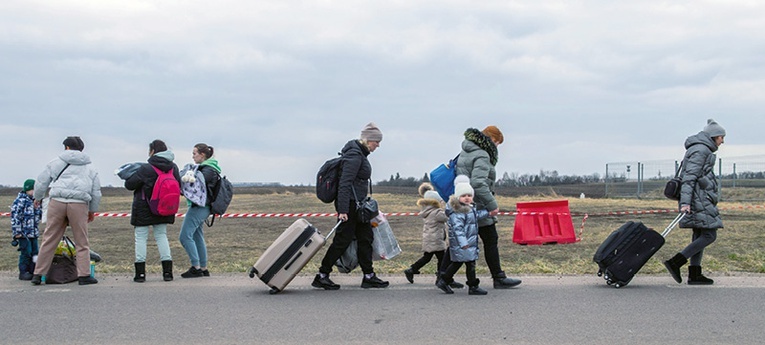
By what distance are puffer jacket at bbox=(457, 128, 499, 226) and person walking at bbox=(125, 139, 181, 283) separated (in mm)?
3370

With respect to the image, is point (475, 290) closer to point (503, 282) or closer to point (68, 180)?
point (503, 282)

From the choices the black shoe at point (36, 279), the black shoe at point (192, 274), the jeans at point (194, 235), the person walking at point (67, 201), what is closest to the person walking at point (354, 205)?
the black shoe at point (192, 274)

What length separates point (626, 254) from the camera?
329 inches

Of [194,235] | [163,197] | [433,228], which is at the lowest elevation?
[194,235]

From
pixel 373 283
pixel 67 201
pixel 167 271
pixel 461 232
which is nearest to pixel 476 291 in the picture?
pixel 461 232

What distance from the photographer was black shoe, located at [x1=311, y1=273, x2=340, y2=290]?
332 inches

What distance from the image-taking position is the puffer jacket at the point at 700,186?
8.46m

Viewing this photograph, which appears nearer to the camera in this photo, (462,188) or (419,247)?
(462,188)

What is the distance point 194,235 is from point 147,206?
801mm

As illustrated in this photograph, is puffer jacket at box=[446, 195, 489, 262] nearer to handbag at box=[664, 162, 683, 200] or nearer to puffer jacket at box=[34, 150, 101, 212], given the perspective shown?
handbag at box=[664, 162, 683, 200]

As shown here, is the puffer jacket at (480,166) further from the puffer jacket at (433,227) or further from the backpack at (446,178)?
the puffer jacket at (433,227)

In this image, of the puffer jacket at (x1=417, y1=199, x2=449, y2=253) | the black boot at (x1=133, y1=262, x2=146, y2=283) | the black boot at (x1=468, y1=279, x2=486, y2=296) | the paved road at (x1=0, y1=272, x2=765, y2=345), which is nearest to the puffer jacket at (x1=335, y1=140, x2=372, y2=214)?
the paved road at (x1=0, y1=272, x2=765, y2=345)

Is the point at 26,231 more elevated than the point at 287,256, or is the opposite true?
the point at 26,231

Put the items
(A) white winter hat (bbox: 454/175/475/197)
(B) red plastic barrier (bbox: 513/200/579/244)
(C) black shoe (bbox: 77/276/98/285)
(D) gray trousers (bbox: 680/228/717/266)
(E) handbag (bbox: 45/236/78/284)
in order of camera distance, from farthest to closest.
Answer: (B) red plastic barrier (bbox: 513/200/579/244) < (E) handbag (bbox: 45/236/78/284) < (C) black shoe (bbox: 77/276/98/285) < (D) gray trousers (bbox: 680/228/717/266) < (A) white winter hat (bbox: 454/175/475/197)
